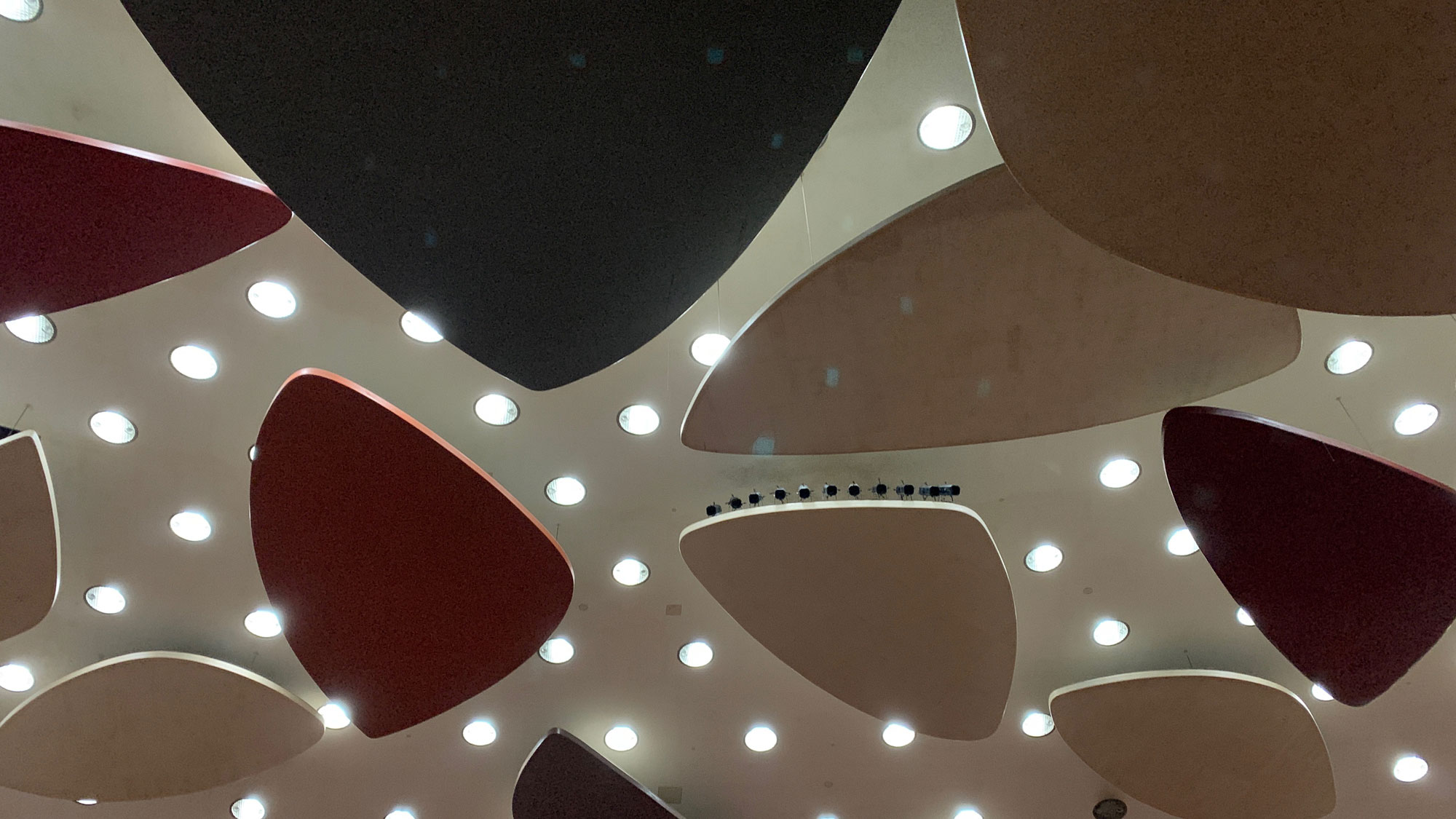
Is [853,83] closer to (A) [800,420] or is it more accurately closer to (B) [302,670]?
(A) [800,420]

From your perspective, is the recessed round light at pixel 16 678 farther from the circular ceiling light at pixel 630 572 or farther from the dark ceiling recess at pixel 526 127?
the dark ceiling recess at pixel 526 127

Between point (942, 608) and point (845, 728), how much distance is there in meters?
3.28

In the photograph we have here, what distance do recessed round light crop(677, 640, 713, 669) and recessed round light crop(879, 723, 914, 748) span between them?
245 cm

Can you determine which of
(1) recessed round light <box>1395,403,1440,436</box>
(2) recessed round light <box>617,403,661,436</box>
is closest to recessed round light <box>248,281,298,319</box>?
(2) recessed round light <box>617,403,661,436</box>

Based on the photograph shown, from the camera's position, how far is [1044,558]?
10914 mm

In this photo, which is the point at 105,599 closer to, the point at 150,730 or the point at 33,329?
the point at 150,730

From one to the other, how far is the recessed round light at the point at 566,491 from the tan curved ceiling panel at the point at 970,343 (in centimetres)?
272

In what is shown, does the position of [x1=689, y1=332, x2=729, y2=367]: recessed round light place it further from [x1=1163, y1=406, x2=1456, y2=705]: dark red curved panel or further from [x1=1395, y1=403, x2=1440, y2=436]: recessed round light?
[x1=1395, y1=403, x2=1440, y2=436]: recessed round light

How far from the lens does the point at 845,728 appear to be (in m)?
12.3

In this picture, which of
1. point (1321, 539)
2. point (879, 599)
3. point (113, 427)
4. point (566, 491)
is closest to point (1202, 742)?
point (1321, 539)

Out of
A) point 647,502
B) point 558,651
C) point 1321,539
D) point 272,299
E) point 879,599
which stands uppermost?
point 272,299

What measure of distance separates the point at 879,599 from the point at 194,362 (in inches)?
280

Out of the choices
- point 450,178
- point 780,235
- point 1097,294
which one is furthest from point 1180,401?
point 450,178

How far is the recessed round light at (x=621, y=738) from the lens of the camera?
12.6m
